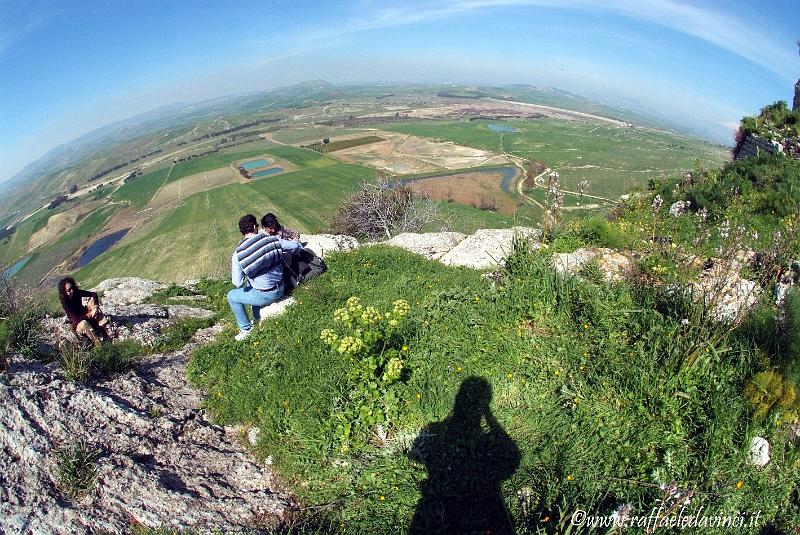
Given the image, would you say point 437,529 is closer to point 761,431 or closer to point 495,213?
point 761,431

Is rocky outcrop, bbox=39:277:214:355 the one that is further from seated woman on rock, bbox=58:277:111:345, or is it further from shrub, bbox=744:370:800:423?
shrub, bbox=744:370:800:423

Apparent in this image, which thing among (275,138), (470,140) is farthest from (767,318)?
(275,138)

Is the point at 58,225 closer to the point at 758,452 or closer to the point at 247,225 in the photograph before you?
the point at 247,225

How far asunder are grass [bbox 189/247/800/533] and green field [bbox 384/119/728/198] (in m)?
46.7

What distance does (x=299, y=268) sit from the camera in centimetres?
888

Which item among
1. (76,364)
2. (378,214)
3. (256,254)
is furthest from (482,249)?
(378,214)

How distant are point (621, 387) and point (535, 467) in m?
1.44

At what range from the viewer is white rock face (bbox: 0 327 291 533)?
3.73 metres

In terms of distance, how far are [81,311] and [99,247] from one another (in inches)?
2266

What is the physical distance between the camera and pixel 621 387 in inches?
171

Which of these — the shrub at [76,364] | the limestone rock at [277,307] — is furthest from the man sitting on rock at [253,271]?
the shrub at [76,364]

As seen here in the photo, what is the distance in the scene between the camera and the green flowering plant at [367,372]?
15.2ft

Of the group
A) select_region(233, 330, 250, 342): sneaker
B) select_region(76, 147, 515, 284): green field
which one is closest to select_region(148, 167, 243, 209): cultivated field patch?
select_region(76, 147, 515, 284): green field

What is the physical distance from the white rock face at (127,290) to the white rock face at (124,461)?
8.25 metres
